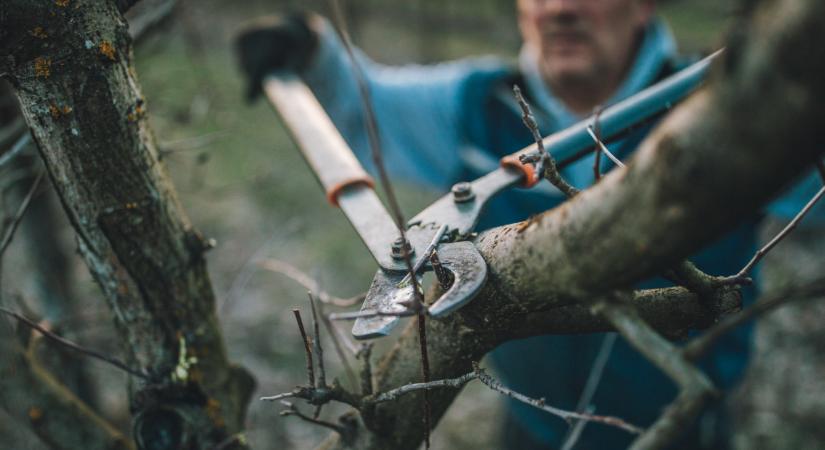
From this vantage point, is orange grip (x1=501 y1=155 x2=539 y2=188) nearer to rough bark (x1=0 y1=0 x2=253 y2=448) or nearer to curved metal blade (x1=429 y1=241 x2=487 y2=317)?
curved metal blade (x1=429 y1=241 x2=487 y2=317)

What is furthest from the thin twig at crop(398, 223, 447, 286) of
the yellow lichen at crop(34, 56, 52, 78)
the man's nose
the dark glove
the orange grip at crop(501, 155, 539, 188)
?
the dark glove

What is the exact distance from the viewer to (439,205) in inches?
51.0

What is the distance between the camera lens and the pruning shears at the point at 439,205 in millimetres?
903

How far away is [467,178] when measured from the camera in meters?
2.93

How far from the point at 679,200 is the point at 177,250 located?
98 cm

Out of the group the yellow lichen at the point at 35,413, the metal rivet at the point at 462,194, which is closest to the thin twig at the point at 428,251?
the metal rivet at the point at 462,194

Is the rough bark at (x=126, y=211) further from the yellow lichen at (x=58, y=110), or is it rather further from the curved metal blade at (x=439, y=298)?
the curved metal blade at (x=439, y=298)

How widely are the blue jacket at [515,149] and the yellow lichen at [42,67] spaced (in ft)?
6.32

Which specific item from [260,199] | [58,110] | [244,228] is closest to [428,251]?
[58,110]

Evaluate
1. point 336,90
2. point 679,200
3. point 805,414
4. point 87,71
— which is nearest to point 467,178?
point 336,90

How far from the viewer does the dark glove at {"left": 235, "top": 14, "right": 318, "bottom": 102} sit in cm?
261

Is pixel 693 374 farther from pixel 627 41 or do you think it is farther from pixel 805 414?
pixel 805 414

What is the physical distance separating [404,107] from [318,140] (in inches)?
56.2

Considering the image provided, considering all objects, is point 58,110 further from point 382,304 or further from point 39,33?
point 382,304
